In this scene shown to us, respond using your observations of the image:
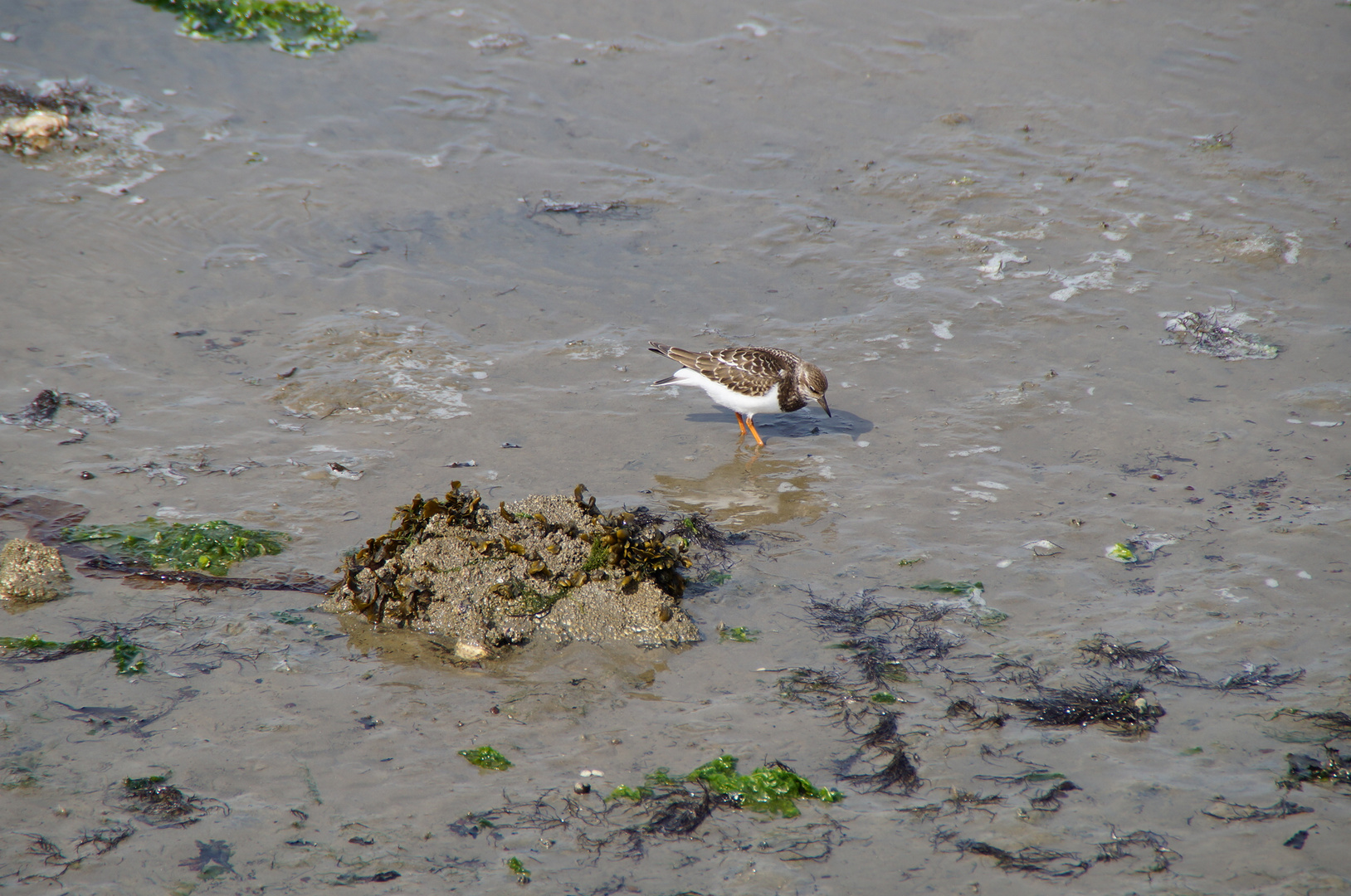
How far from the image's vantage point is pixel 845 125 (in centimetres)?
1048

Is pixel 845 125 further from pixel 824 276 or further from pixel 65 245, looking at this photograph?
pixel 65 245

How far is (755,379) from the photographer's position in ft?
22.0

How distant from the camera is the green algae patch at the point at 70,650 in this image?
14.1 feet

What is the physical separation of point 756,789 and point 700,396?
4.23 m

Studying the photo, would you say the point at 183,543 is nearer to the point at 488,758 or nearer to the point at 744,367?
the point at 488,758

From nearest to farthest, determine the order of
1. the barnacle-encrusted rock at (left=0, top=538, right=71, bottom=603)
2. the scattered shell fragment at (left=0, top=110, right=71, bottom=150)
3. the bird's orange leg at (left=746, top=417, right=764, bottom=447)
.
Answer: the barnacle-encrusted rock at (left=0, top=538, right=71, bottom=603) < the bird's orange leg at (left=746, top=417, right=764, bottom=447) < the scattered shell fragment at (left=0, top=110, right=71, bottom=150)

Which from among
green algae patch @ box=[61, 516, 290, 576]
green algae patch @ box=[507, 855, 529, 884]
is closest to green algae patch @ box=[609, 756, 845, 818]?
green algae patch @ box=[507, 855, 529, 884]

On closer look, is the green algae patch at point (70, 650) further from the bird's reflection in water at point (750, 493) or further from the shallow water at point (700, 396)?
the bird's reflection in water at point (750, 493)

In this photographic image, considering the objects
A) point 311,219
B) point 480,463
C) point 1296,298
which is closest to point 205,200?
point 311,219

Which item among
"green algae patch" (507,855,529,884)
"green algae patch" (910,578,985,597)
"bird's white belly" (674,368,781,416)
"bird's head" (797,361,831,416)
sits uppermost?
"bird's head" (797,361,831,416)

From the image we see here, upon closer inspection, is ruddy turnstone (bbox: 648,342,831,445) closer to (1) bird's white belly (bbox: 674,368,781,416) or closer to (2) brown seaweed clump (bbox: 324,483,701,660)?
(1) bird's white belly (bbox: 674,368,781,416)

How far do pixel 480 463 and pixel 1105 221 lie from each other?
22.2 ft

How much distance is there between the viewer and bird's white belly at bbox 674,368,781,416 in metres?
6.74

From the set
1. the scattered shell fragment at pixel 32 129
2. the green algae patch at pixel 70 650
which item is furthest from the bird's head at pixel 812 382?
the scattered shell fragment at pixel 32 129
